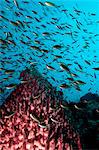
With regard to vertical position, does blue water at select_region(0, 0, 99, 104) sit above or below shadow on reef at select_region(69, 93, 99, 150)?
above

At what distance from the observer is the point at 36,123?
3.97 meters

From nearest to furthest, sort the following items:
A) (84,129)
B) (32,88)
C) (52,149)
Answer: (52,149) → (32,88) → (84,129)

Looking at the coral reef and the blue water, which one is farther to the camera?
the blue water

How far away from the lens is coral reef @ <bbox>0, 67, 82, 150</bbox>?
12.9ft

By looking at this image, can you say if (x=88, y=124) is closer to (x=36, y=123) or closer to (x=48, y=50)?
(x=48, y=50)

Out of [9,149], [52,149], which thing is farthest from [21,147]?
[52,149]

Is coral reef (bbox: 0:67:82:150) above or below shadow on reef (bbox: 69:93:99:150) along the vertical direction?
above

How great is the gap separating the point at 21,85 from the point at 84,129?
144 inches

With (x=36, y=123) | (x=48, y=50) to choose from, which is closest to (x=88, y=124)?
(x=48, y=50)

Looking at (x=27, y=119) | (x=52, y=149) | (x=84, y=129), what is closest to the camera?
(x=52, y=149)

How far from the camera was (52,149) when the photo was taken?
152 inches

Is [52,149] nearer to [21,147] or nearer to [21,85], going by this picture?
[21,147]

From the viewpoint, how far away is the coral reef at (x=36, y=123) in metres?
3.93

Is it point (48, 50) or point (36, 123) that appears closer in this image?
point (36, 123)
